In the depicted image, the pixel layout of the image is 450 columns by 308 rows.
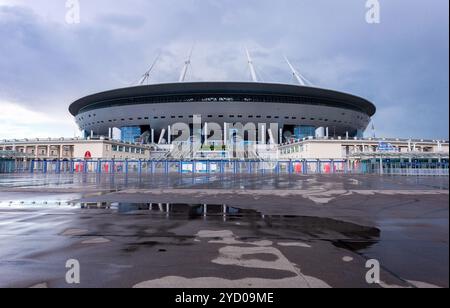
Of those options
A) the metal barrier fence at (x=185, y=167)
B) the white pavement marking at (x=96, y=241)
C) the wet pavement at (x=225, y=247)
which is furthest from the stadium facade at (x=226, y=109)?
the white pavement marking at (x=96, y=241)

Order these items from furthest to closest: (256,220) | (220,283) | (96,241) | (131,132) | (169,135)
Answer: (131,132) → (169,135) → (256,220) → (96,241) → (220,283)

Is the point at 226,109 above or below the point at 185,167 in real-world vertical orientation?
above

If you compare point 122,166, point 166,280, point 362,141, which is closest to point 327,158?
point 362,141

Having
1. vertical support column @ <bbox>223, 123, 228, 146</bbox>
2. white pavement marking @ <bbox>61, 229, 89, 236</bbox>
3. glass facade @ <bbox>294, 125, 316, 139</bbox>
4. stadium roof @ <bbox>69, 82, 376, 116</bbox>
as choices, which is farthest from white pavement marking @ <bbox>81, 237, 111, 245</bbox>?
glass facade @ <bbox>294, 125, 316, 139</bbox>

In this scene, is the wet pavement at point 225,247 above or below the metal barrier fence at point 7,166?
below

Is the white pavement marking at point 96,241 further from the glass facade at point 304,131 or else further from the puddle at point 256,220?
the glass facade at point 304,131

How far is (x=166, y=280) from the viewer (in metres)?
4.02

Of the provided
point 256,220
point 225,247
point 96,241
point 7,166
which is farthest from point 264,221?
point 7,166

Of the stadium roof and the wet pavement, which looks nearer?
the wet pavement

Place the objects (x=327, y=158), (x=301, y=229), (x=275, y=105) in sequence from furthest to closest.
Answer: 1. (x=275, y=105)
2. (x=327, y=158)
3. (x=301, y=229)

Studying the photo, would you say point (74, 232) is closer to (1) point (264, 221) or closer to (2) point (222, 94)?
(1) point (264, 221)

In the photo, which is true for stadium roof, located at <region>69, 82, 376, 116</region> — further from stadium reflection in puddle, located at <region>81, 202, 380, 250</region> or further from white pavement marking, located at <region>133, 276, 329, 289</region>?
white pavement marking, located at <region>133, 276, 329, 289</region>
